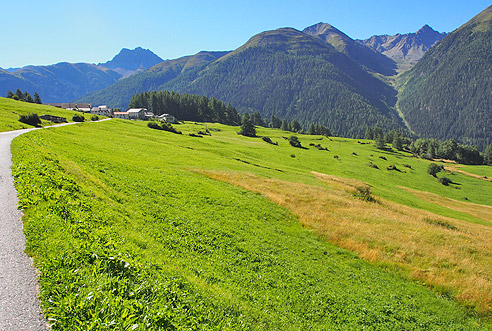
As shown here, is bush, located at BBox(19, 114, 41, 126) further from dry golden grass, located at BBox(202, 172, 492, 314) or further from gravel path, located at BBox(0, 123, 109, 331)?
gravel path, located at BBox(0, 123, 109, 331)

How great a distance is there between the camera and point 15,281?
670 centimetres

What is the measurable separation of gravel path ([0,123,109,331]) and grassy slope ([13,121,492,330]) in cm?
29

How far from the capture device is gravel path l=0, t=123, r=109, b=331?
5.64m

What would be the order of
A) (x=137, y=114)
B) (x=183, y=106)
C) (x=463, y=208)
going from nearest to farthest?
(x=463, y=208) < (x=137, y=114) < (x=183, y=106)

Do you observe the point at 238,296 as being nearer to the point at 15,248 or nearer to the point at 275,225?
the point at 15,248

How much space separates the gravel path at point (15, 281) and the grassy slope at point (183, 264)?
0.97 ft

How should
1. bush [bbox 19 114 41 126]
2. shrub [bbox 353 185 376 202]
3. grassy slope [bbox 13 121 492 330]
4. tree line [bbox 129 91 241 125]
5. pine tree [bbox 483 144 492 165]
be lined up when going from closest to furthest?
grassy slope [bbox 13 121 492 330], shrub [bbox 353 185 376 202], bush [bbox 19 114 41 126], pine tree [bbox 483 144 492 165], tree line [bbox 129 91 241 125]

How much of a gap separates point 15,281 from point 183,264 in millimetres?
6744

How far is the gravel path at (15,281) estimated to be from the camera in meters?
5.64

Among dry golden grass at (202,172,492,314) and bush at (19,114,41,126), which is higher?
bush at (19,114,41,126)

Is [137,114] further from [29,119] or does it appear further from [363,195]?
[363,195]

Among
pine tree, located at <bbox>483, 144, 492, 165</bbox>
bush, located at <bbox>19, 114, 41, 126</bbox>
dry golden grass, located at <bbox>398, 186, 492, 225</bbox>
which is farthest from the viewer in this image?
pine tree, located at <bbox>483, 144, 492, 165</bbox>

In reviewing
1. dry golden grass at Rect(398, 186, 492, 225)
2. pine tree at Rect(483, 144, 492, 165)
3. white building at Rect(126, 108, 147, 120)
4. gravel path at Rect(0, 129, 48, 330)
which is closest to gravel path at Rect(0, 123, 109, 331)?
gravel path at Rect(0, 129, 48, 330)

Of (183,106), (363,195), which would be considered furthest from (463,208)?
(183,106)
